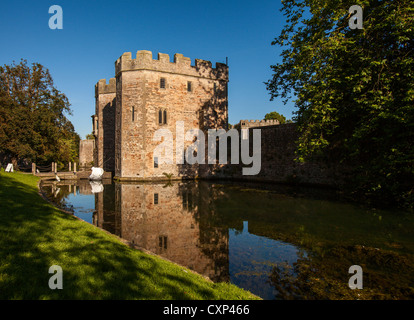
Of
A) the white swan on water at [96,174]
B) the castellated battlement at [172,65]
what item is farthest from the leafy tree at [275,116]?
the white swan on water at [96,174]

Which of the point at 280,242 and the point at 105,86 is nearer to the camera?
the point at 280,242

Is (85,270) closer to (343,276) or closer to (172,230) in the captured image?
(172,230)

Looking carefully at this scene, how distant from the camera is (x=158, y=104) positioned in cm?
2231

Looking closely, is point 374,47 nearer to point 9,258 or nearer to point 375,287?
point 375,287

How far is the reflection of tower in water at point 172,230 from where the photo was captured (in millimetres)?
5227

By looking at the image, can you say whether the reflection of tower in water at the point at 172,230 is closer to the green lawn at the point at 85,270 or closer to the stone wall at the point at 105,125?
the green lawn at the point at 85,270

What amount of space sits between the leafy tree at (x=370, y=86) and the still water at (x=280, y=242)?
80.6 inches

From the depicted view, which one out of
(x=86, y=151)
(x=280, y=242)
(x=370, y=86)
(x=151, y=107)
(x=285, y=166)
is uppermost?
(x=151, y=107)

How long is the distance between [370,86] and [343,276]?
8454 millimetres

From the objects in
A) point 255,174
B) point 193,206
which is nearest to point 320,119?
point 193,206

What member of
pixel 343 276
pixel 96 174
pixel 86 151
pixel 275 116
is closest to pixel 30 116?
pixel 96 174

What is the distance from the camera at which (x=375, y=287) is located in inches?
157

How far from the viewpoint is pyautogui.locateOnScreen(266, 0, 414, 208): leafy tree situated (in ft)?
27.8
